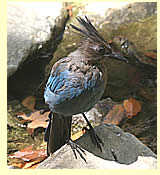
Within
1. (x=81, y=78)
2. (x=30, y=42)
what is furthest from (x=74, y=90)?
(x=30, y=42)

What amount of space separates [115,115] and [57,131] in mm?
1128

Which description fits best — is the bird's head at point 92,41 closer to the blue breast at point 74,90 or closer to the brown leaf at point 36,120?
the blue breast at point 74,90

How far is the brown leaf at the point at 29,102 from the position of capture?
411 centimetres

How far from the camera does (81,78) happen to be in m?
2.45

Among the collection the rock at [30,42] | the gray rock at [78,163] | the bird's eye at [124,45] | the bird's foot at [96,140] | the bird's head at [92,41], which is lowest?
the gray rock at [78,163]

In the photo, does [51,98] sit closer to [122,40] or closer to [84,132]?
[84,132]

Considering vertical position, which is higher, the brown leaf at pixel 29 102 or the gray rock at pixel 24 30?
the gray rock at pixel 24 30

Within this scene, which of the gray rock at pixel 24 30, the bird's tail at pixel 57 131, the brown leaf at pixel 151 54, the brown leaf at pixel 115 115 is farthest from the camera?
the brown leaf at pixel 151 54

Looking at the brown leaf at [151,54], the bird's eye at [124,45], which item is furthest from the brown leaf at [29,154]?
the brown leaf at [151,54]

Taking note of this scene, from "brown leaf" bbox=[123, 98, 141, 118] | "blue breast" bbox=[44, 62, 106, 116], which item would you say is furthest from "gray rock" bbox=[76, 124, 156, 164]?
"brown leaf" bbox=[123, 98, 141, 118]

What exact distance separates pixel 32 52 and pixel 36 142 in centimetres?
134

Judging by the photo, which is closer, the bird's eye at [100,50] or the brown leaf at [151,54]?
the bird's eye at [100,50]

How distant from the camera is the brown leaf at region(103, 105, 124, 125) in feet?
12.3

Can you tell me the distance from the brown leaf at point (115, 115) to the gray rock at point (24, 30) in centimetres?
131
